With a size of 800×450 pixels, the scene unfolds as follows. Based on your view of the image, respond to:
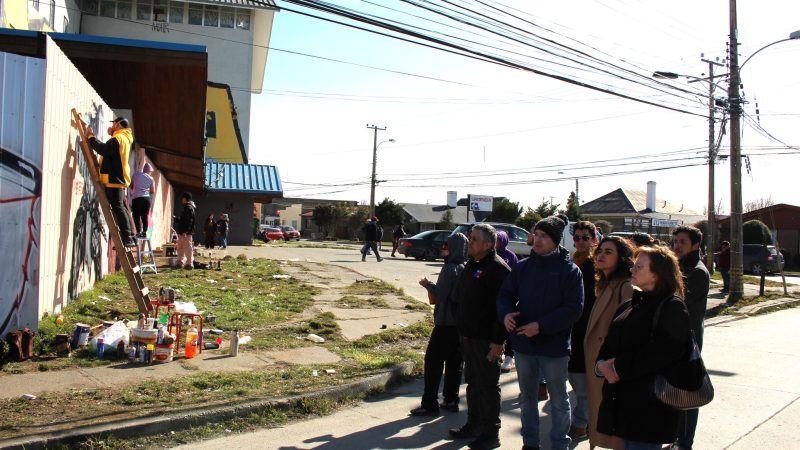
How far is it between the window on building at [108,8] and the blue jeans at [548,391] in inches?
1696

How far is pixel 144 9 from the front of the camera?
41.0 metres

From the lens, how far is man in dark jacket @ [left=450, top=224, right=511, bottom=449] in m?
4.97

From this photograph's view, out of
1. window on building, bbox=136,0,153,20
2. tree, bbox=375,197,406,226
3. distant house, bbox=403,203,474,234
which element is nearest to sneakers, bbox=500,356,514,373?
window on building, bbox=136,0,153,20

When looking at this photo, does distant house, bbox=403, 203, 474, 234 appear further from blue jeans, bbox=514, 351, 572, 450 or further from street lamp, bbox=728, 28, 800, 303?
blue jeans, bbox=514, 351, 572, 450

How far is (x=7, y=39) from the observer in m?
7.02

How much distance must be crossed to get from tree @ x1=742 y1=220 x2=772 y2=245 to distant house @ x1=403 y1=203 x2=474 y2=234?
115 ft

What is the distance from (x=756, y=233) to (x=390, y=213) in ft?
115

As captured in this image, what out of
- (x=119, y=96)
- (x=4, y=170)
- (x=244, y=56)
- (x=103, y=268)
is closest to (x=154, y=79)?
(x=119, y=96)

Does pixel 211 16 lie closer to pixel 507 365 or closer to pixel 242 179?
pixel 242 179

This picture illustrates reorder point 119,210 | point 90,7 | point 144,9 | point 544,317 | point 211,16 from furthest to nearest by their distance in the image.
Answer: point 211,16 → point 144,9 → point 90,7 → point 119,210 → point 544,317

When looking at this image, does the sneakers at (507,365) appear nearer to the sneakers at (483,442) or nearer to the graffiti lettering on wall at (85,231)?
the sneakers at (483,442)

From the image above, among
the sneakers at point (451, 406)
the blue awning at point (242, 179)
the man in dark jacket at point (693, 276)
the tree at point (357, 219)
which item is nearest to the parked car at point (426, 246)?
the blue awning at point (242, 179)

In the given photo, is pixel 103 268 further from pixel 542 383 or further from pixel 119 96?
pixel 542 383

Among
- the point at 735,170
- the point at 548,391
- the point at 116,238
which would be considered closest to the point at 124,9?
the point at 735,170
